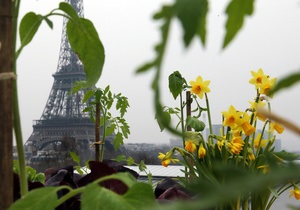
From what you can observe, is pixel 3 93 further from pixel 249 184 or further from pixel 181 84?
pixel 181 84

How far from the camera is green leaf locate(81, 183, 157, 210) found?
256 millimetres

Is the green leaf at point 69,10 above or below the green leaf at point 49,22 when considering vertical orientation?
above

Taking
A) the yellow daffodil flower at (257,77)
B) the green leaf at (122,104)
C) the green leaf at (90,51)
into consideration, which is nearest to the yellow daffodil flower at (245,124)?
the yellow daffodil flower at (257,77)

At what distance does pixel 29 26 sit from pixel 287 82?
0.37m

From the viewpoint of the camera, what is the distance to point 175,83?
1.14m

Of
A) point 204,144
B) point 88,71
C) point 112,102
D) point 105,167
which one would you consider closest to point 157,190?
point 105,167

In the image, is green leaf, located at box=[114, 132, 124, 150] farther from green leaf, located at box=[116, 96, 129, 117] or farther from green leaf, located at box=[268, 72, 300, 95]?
green leaf, located at box=[268, 72, 300, 95]

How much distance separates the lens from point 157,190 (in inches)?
26.5

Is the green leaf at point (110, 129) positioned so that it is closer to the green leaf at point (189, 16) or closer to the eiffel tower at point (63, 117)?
the green leaf at point (189, 16)

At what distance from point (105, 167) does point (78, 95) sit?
10.5 meters

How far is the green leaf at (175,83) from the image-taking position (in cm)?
114

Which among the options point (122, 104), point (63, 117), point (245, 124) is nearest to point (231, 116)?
point (245, 124)

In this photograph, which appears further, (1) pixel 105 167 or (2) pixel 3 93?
(1) pixel 105 167

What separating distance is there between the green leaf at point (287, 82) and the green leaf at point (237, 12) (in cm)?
6
